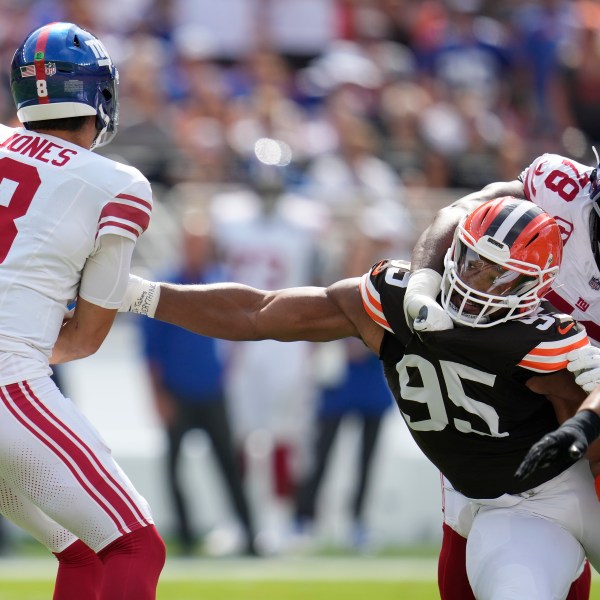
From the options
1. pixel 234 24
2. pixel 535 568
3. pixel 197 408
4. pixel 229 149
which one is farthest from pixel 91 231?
pixel 234 24

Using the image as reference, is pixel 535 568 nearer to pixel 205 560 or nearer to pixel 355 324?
pixel 355 324

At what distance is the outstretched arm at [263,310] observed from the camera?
405 centimetres

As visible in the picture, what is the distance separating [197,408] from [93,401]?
1.12 meters

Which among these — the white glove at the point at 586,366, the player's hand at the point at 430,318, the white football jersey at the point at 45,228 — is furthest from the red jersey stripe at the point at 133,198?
the white glove at the point at 586,366

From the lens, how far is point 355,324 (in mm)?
4043

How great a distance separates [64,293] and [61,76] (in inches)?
25.5

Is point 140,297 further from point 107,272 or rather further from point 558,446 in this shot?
point 558,446

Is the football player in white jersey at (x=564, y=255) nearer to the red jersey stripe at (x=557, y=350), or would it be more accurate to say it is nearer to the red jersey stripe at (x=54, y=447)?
the red jersey stripe at (x=557, y=350)

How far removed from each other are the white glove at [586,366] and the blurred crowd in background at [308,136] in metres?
4.26

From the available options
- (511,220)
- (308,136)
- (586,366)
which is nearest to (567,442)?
(586,366)

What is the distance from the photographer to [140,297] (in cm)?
417

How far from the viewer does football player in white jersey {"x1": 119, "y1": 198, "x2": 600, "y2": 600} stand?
3.70m

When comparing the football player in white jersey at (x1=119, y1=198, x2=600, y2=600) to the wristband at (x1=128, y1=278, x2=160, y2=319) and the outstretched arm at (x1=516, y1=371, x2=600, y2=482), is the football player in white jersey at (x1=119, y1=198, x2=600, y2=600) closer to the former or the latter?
the outstretched arm at (x1=516, y1=371, x2=600, y2=482)

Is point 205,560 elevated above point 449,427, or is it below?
below
